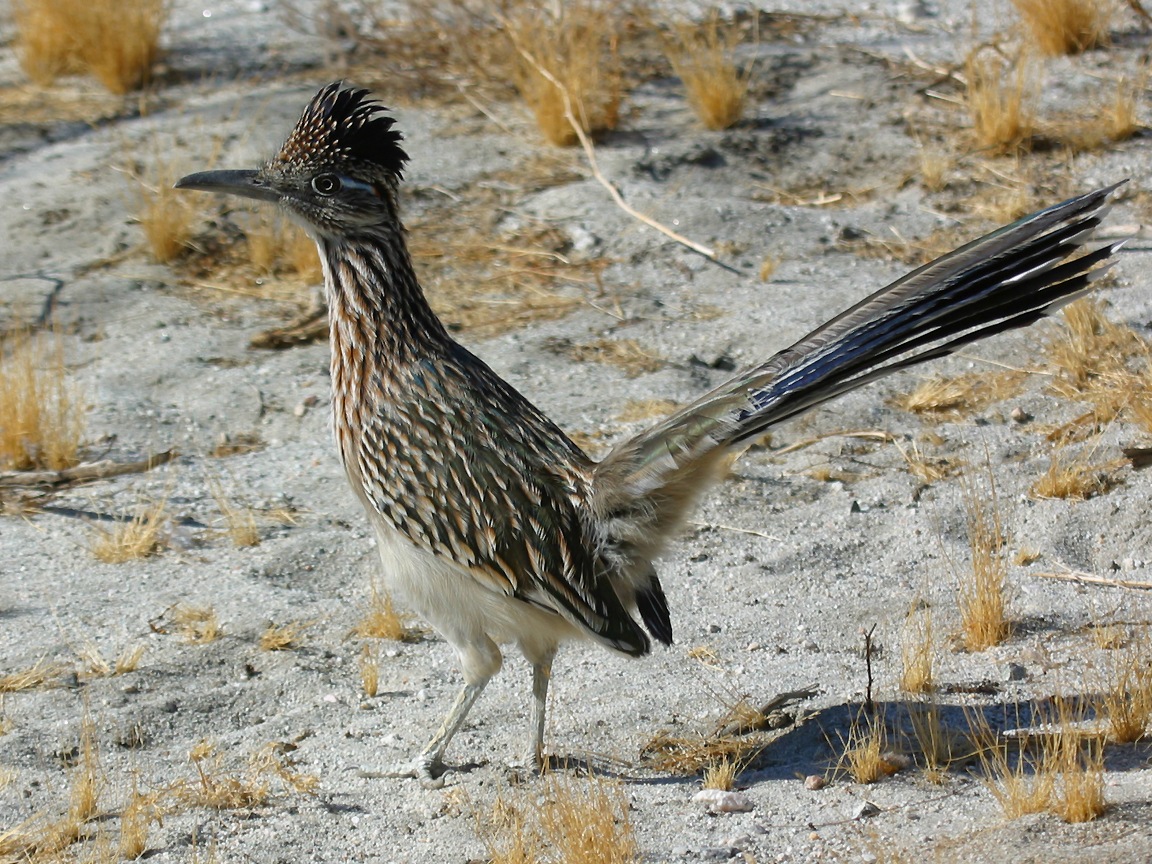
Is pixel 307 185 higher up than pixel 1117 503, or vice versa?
pixel 307 185

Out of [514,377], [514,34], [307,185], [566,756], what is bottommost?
[566,756]

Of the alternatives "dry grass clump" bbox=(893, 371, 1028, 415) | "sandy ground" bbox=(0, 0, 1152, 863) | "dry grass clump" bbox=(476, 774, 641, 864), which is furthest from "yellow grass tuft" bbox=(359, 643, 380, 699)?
"dry grass clump" bbox=(893, 371, 1028, 415)

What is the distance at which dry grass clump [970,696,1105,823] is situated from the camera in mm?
3809

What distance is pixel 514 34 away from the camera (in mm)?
9609

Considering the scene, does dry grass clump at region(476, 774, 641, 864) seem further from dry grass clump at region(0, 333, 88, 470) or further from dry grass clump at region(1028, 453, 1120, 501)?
dry grass clump at region(0, 333, 88, 470)

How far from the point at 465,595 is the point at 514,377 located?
2.72 meters

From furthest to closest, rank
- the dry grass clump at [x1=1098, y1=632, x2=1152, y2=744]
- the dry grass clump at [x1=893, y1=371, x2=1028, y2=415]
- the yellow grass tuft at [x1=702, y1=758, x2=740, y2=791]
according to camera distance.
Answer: the dry grass clump at [x1=893, y1=371, x2=1028, y2=415]
the yellow grass tuft at [x1=702, y1=758, x2=740, y2=791]
the dry grass clump at [x1=1098, y1=632, x2=1152, y2=744]

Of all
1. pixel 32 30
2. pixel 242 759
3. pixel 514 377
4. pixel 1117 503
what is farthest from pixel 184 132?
pixel 1117 503

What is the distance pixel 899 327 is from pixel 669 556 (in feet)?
3.84

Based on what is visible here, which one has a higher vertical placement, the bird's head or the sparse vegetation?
the bird's head

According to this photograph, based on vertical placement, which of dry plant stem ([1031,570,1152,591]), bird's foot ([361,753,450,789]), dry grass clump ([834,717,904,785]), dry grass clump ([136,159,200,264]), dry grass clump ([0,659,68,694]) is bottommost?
bird's foot ([361,753,450,789])

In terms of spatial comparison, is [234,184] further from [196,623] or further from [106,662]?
[106,662]

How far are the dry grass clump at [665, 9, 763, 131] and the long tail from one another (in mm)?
5530

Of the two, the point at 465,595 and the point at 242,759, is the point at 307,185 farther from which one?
the point at 242,759
